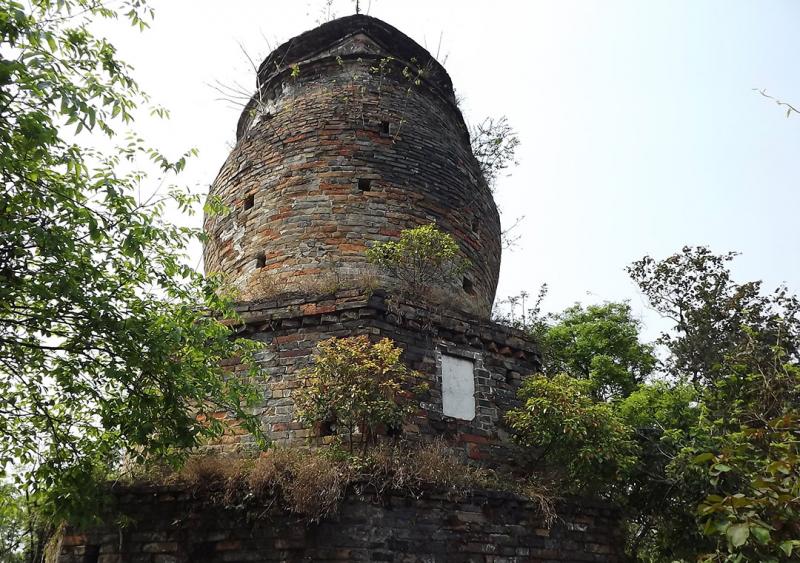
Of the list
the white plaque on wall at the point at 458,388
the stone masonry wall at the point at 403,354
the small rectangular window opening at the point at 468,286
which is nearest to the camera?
the stone masonry wall at the point at 403,354

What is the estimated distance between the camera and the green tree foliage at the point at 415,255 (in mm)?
7594

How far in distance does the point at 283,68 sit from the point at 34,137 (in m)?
6.46

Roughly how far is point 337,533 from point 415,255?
134 inches

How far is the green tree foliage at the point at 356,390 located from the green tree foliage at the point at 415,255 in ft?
5.14

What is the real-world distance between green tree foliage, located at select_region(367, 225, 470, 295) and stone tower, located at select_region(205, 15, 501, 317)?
257 millimetres

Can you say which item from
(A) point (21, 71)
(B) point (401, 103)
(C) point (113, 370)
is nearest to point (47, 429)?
(C) point (113, 370)

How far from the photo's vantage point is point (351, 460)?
18.5 feet

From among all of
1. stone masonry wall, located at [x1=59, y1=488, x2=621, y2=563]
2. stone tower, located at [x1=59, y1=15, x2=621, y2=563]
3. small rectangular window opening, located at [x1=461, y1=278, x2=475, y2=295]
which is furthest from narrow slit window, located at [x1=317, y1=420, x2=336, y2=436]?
small rectangular window opening, located at [x1=461, y1=278, x2=475, y2=295]

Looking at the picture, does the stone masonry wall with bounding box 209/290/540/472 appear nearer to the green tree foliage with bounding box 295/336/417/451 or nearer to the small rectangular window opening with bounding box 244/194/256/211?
the green tree foliage with bounding box 295/336/417/451

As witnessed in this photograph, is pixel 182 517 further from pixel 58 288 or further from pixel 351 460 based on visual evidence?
pixel 58 288

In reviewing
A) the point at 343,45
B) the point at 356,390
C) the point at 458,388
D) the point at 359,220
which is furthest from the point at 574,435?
the point at 343,45

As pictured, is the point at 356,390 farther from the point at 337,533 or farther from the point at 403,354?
the point at 337,533

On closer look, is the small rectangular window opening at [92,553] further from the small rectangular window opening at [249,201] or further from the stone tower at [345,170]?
the small rectangular window opening at [249,201]

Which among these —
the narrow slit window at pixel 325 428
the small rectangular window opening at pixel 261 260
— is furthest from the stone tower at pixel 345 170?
the narrow slit window at pixel 325 428
